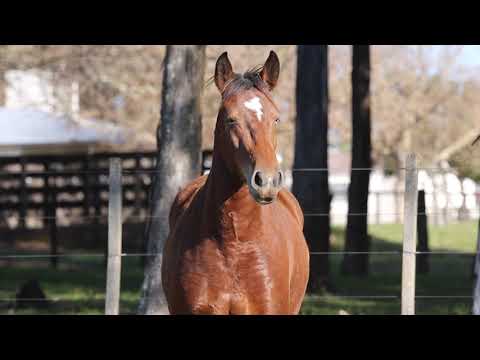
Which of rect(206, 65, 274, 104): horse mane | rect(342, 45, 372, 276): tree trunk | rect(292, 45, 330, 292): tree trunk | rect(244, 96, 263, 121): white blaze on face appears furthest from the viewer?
rect(342, 45, 372, 276): tree trunk

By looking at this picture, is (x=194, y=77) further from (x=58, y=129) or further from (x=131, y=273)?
(x=58, y=129)

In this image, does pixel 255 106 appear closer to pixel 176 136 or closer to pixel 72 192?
pixel 176 136

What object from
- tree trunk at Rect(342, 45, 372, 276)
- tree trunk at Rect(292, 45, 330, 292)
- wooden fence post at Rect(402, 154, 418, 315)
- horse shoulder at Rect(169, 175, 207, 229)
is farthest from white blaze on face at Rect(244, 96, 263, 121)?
tree trunk at Rect(342, 45, 372, 276)

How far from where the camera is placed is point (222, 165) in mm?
5211

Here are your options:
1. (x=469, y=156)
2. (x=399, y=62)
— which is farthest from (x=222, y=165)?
(x=399, y=62)

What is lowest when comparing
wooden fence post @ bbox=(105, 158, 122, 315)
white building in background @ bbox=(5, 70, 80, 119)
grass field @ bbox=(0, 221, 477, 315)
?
grass field @ bbox=(0, 221, 477, 315)

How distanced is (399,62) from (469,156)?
3362cm

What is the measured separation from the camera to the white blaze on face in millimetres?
4828

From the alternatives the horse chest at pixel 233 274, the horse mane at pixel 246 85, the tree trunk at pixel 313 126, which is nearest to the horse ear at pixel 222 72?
A: the horse mane at pixel 246 85

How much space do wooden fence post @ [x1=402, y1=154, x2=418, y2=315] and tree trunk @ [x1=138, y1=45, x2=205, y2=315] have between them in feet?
7.91

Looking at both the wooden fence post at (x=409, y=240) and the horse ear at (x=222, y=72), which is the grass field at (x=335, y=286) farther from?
the horse ear at (x=222, y=72)

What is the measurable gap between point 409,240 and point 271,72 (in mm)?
3797

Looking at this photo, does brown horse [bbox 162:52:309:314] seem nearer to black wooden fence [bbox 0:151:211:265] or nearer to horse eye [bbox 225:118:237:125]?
horse eye [bbox 225:118:237:125]
